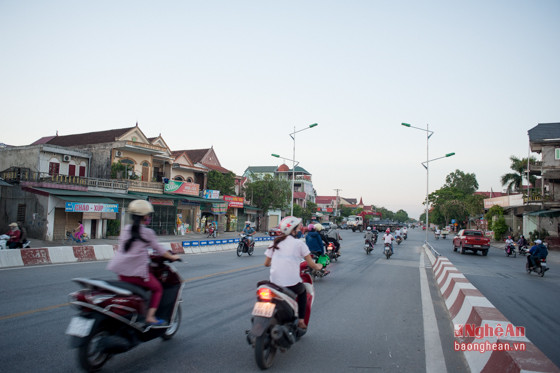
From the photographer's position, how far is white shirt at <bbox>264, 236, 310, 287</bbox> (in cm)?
471

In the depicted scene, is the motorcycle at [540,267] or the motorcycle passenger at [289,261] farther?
the motorcycle at [540,267]

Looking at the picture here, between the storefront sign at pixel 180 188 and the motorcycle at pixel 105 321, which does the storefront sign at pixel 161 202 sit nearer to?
the storefront sign at pixel 180 188

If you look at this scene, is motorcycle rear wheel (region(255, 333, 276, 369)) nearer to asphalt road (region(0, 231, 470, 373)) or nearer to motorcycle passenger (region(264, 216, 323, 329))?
asphalt road (region(0, 231, 470, 373))

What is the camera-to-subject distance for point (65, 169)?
29.3m

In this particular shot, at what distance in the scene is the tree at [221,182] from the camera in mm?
43781

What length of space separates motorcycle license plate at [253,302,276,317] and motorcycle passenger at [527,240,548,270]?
15.0 meters

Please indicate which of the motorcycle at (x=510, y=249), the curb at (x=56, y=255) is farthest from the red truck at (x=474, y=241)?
the curb at (x=56, y=255)

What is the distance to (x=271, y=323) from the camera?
14.1ft

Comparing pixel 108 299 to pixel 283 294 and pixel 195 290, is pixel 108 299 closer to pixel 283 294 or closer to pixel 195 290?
pixel 283 294

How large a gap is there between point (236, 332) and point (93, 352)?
2135mm

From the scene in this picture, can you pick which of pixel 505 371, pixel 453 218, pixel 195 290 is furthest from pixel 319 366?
pixel 453 218

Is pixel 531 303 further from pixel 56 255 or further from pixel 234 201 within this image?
pixel 234 201

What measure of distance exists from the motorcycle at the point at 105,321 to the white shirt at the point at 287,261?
1.58m

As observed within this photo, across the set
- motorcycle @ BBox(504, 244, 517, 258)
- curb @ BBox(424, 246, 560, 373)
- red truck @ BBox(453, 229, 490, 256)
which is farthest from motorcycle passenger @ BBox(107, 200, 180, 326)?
motorcycle @ BBox(504, 244, 517, 258)
